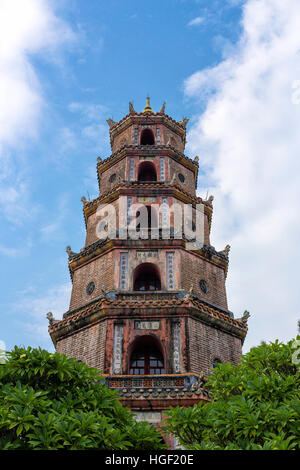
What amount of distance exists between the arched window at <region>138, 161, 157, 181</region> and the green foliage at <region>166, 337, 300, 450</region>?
15.7m

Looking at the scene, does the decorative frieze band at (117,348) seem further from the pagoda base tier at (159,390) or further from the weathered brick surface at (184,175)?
the weathered brick surface at (184,175)

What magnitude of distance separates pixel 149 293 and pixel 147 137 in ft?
39.5

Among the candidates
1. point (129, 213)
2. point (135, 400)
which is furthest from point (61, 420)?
point (129, 213)

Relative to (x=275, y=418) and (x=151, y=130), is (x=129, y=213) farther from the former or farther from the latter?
(x=275, y=418)

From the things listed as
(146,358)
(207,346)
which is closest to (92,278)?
(146,358)

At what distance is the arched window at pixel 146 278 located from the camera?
23.5 meters

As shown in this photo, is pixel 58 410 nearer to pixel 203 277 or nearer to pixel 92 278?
pixel 92 278

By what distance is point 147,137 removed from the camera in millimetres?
30969

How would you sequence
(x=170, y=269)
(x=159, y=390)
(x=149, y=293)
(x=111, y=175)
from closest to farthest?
(x=159, y=390)
(x=149, y=293)
(x=170, y=269)
(x=111, y=175)

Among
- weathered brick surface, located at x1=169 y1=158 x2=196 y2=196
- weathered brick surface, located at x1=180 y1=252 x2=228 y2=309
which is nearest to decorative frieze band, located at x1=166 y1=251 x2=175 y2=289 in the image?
weathered brick surface, located at x1=180 y1=252 x2=228 y2=309

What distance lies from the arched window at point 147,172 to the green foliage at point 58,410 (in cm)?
1637

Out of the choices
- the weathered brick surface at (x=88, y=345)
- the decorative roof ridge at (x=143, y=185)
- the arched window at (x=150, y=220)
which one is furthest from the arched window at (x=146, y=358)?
the decorative roof ridge at (x=143, y=185)

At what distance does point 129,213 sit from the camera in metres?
25.3

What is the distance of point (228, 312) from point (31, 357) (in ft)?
40.4
